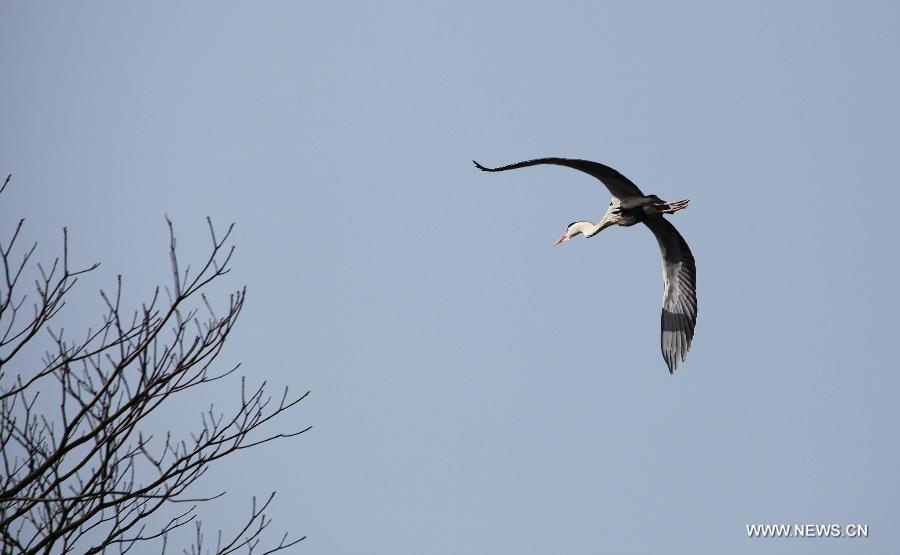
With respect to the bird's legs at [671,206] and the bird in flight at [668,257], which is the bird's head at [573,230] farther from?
the bird's legs at [671,206]

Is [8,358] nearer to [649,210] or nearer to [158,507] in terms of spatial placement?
[158,507]

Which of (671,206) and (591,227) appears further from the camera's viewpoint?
(591,227)

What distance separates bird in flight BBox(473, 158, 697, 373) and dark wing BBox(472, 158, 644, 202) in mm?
26

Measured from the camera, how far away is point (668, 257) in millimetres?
12867

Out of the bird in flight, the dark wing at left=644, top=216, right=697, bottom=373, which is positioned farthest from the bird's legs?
the dark wing at left=644, top=216, right=697, bottom=373

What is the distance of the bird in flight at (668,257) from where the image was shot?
455 inches

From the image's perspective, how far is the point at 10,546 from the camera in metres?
4.50

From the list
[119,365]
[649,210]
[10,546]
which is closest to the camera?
[10,546]

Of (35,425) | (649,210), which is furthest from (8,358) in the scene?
(649,210)

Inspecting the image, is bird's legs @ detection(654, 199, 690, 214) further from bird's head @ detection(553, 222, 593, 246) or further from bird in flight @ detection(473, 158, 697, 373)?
bird's head @ detection(553, 222, 593, 246)

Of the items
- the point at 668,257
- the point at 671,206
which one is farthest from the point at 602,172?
the point at 668,257

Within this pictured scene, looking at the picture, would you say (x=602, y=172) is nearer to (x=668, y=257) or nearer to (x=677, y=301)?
(x=668, y=257)

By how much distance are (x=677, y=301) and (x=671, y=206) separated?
1.80 metres

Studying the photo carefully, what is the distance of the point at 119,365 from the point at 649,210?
25.8ft
